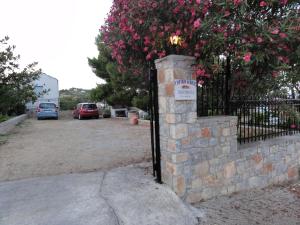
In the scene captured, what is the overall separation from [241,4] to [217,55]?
0.94 metres

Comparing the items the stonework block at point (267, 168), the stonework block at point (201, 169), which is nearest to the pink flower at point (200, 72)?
the stonework block at point (201, 169)

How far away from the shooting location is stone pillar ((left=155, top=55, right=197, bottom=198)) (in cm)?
349

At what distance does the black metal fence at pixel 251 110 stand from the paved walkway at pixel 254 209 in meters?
1.12

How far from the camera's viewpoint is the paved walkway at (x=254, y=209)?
338cm

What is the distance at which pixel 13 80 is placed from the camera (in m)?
9.88

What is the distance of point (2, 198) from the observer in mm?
3324

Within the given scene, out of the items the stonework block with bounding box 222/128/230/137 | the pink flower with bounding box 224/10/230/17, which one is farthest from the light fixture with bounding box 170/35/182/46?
the stonework block with bounding box 222/128/230/137

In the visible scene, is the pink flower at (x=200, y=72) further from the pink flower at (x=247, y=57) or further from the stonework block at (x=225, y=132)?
the stonework block at (x=225, y=132)

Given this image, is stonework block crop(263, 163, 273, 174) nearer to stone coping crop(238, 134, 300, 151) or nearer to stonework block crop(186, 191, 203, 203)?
stone coping crop(238, 134, 300, 151)

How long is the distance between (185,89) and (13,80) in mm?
8949

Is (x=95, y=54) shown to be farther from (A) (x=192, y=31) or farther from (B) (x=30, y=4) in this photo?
(A) (x=192, y=31)

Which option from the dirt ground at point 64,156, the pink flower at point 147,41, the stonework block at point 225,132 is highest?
the pink flower at point 147,41

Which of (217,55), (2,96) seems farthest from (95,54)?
(217,55)

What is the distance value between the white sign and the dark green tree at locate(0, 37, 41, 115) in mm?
8440
